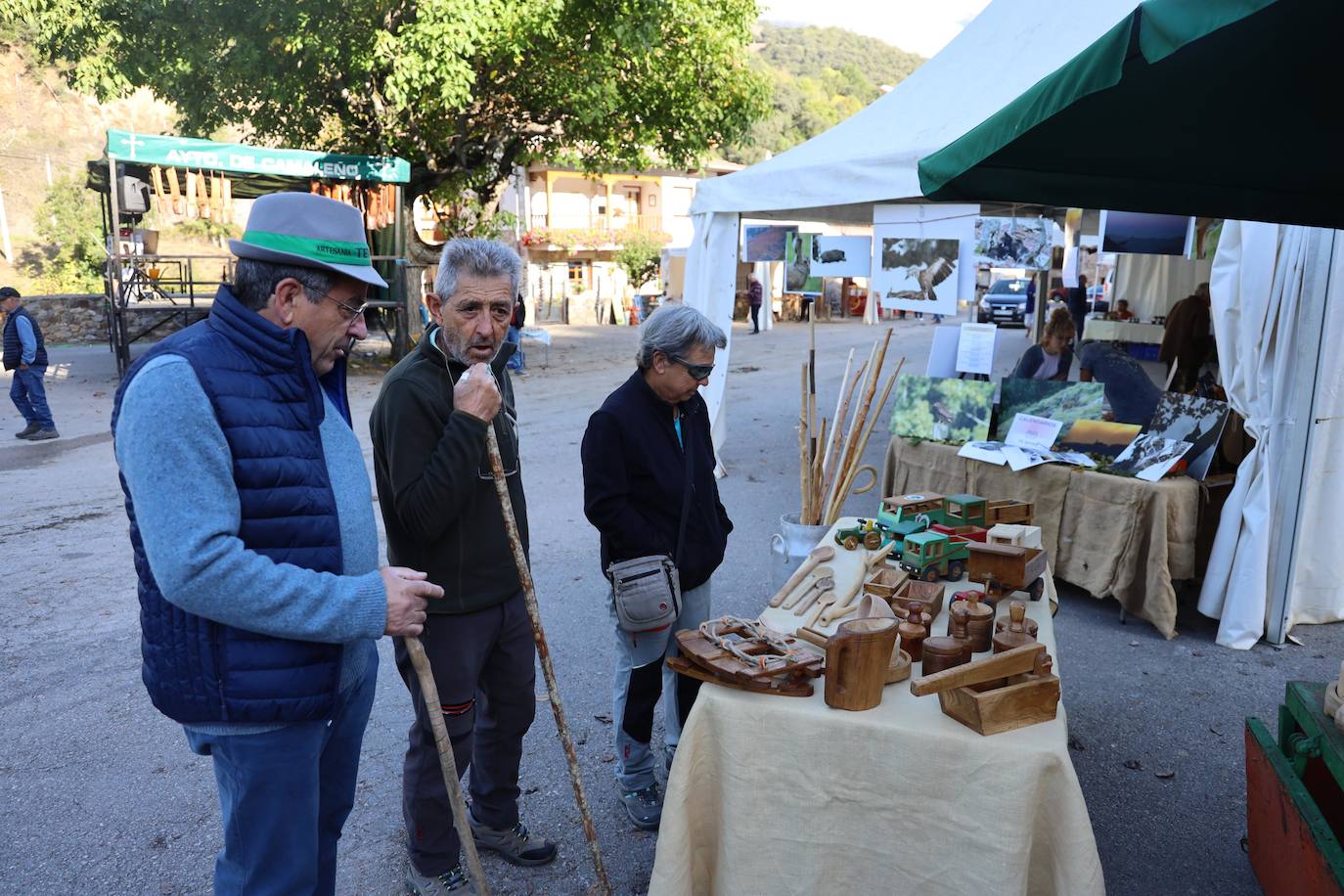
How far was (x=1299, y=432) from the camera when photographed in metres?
4.29

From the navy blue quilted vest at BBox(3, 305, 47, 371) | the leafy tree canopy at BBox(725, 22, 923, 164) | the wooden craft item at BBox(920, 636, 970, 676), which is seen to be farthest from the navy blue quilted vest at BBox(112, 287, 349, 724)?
the leafy tree canopy at BBox(725, 22, 923, 164)

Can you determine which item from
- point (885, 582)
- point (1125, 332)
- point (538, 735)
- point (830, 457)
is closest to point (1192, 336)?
point (1125, 332)

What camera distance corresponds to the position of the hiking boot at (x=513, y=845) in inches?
110

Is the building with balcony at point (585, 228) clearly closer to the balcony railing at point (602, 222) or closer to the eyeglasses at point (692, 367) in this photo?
the balcony railing at point (602, 222)

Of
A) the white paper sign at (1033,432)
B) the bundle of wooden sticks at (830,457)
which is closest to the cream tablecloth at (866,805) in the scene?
the bundle of wooden sticks at (830,457)

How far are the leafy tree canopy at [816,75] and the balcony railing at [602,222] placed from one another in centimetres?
2284

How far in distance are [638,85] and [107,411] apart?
9.08 metres

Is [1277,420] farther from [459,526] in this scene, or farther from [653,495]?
[459,526]

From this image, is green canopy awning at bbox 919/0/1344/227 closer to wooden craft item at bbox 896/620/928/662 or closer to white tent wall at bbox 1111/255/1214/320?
wooden craft item at bbox 896/620/928/662

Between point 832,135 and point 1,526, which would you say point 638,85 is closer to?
point 832,135

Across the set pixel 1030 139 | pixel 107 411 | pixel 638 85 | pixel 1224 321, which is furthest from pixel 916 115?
pixel 107 411

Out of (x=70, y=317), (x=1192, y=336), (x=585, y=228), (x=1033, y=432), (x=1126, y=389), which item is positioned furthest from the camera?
(x=585, y=228)

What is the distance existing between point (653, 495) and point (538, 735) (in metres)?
1.38

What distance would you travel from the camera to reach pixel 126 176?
1170 centimetres
